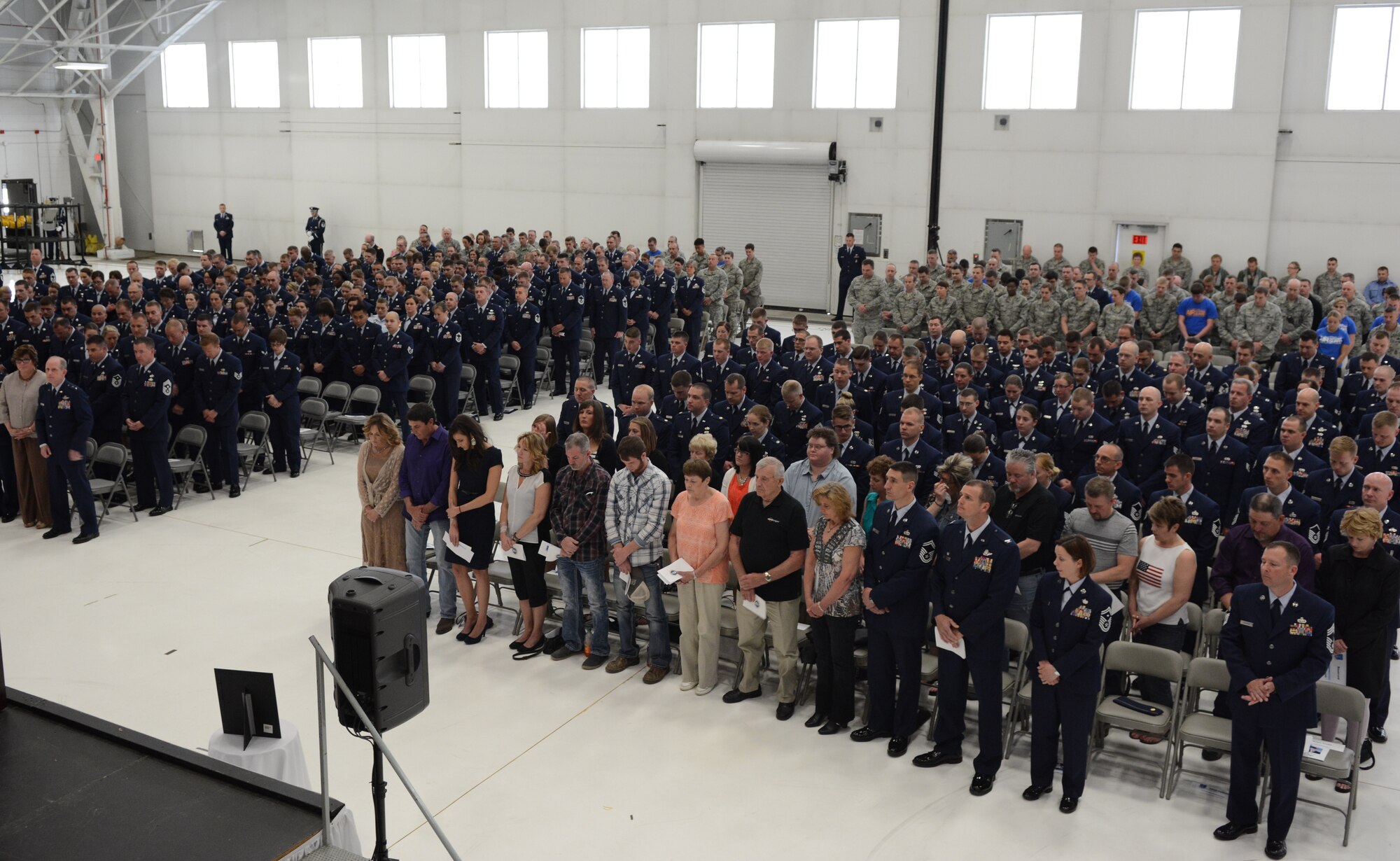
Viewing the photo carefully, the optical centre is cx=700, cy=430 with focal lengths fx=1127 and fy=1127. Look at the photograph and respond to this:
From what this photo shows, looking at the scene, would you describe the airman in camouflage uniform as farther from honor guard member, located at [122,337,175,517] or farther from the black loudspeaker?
the black loudspeaker

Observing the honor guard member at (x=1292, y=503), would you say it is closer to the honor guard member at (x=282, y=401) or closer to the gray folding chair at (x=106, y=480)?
the honor guard member at (x=282, y=401)

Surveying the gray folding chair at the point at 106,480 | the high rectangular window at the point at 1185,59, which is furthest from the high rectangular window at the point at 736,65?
the gray folding chair at the point at 106,480

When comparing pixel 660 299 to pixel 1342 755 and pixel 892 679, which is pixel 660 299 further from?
pixel 1342 755

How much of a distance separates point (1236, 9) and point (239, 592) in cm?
1746

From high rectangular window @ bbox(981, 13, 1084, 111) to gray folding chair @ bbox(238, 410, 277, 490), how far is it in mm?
14302

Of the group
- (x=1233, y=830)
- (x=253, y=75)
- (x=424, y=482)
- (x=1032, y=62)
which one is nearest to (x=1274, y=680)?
(x=1233, y=830)

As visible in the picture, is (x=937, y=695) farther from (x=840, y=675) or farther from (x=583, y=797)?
(x=583, y=797)

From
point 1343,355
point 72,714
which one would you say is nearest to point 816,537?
point 72,714

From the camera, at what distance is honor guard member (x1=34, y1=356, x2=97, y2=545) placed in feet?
32.5

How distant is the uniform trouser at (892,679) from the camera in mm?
6586

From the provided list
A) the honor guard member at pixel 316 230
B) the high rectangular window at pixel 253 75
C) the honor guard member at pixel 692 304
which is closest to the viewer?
the honor guard member at pixel 692 304

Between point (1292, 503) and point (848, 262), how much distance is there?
48.1ft

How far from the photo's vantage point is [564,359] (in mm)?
16531

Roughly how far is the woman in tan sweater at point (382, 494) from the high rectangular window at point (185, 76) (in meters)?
28.1
